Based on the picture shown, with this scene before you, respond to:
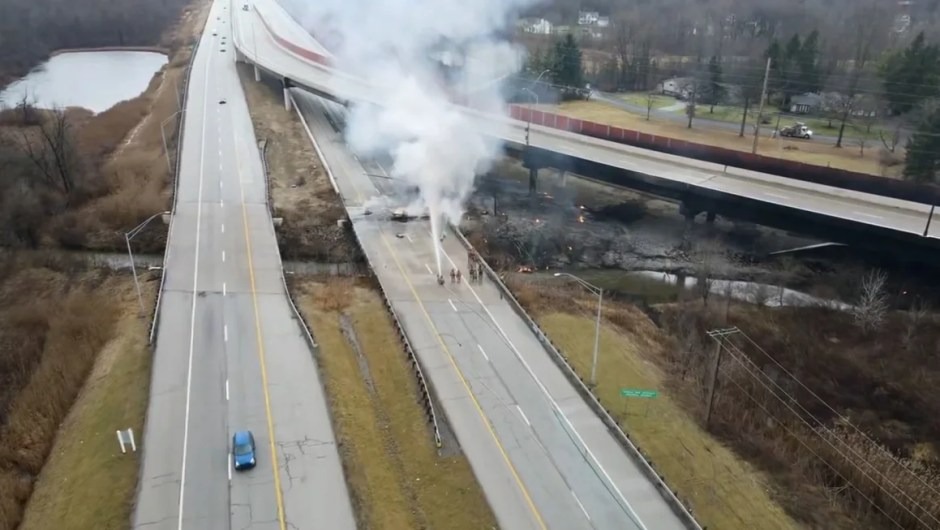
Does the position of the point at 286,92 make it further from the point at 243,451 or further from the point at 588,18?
the point at 243,451

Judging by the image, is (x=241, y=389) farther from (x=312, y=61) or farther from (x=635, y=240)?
(x=312, y=61)

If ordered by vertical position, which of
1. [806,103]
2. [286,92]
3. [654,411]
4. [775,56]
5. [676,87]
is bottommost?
[654,411]

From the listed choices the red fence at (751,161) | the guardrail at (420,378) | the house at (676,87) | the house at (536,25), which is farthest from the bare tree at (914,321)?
the house at (536,25)

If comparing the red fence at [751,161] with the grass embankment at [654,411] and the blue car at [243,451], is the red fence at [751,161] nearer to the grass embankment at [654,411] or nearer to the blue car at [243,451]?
the grass embankment at [654,411]

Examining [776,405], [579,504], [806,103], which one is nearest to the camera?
[579,504]

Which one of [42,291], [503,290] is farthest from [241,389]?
[42,291]

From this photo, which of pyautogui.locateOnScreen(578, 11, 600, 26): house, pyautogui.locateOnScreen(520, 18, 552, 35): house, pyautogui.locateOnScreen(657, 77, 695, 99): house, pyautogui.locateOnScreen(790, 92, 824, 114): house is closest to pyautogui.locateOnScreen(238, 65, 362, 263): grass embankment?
pyautogui.locateOnScreen(520, 18, 552, 35): house

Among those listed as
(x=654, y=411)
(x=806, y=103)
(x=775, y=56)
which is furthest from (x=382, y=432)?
(x=806, y=103)
